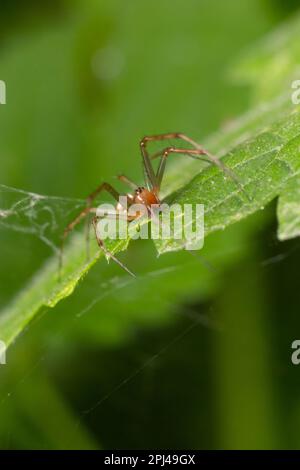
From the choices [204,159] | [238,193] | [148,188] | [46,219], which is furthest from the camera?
[46,219]

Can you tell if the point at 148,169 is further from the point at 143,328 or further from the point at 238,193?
the point at 143,328

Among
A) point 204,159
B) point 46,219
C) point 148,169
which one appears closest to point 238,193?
point 204,159

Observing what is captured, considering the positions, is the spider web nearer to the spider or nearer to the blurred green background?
the blurred green background

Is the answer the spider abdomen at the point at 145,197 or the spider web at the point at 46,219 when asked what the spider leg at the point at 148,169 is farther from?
the spider web at the point at 46,219

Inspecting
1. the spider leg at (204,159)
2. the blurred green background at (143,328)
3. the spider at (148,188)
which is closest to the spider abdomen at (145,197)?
the spider at (148,188)

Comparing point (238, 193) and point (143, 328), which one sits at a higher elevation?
point (143, 328)

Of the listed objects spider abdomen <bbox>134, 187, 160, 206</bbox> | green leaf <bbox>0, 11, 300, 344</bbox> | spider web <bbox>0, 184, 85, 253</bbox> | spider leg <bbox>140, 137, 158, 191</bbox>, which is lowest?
green leaf <bbox>0, 11, 300, 344</bbox>

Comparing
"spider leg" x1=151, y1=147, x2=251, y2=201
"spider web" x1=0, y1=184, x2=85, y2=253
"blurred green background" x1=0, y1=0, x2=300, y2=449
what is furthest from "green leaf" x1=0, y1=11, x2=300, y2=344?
"spider web" x1=0, y1=184, x2=85, y2=253

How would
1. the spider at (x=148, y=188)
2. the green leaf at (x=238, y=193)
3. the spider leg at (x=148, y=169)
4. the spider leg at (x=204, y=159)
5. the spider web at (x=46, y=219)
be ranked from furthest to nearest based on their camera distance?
the spider web at (x=46, y=219), the spider leg at (x=148, y=169), the spider at (x=148, y=188), the spider leg at (x=204, y=159), the green leaf at (x=238, y=193)

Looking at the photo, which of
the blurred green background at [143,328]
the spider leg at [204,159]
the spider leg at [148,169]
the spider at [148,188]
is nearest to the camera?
the spider leg at [204,159]
